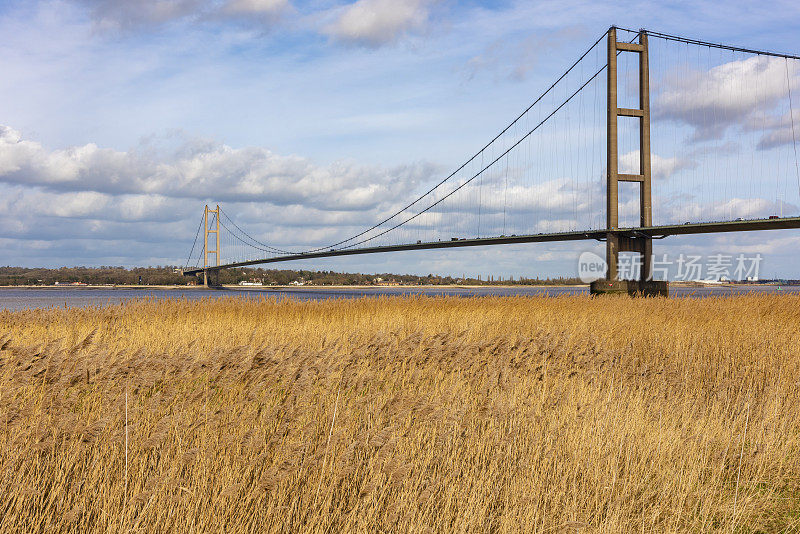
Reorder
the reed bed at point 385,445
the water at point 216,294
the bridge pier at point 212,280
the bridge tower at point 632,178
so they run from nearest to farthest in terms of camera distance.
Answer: the reed bed at point 385,445 → the water at point 216,294 → the bridge tower at point 632,178 → the bridge pier at point 212,280

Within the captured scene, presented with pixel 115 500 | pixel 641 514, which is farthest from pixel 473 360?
pixel 115 500

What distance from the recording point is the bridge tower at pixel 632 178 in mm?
30562

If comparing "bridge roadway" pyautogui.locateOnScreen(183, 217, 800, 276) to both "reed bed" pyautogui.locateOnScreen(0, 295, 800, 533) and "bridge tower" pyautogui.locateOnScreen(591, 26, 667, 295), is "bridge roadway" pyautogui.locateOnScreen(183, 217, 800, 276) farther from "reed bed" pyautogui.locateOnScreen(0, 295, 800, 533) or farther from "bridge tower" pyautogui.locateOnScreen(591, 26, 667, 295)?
"reed bed" pyautogui.locateOnScreen(0, 295, 800, 533)

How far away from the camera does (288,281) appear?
11294 cm

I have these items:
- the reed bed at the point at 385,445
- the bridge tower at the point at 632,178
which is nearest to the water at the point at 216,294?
the bridge tower at the point at 632,178

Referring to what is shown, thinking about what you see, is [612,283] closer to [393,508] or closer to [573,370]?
[573,370]

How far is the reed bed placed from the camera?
10.4 feet

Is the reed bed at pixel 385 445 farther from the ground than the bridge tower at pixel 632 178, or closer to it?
closer to it

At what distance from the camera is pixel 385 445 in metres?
3.20

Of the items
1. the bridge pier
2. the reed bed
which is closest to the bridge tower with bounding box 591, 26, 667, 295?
the reed bed

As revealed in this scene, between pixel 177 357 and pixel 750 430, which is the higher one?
pixel 177 357

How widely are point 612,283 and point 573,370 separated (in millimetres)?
22145

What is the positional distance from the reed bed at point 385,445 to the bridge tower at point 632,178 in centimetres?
2352

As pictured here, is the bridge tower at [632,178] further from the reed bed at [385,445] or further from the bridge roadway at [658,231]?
the reed bed at [385,445]
